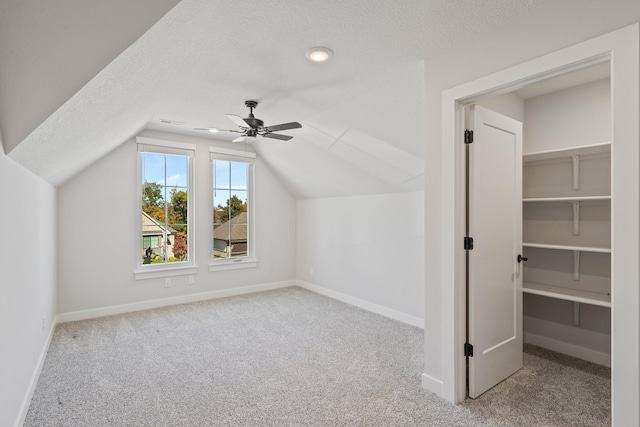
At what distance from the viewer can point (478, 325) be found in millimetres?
2361

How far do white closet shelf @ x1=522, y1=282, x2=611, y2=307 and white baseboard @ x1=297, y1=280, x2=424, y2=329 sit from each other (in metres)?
1.27

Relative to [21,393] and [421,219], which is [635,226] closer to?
[421,219]

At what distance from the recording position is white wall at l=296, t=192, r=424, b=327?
157 inches

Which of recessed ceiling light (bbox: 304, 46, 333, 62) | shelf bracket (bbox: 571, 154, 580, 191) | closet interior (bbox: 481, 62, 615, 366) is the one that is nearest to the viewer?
recessed ceiling light (bbox: 304, 46, 333, 62)

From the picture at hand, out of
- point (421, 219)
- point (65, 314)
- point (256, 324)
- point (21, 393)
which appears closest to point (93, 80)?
point (21, 393)

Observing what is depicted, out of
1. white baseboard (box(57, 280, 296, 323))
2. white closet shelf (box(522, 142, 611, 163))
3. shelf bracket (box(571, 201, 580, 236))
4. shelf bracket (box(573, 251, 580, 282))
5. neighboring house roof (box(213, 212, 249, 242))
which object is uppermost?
white closet shelf (box(522, 142, 611, 163))

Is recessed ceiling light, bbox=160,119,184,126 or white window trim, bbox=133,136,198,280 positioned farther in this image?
white window trim, bbox=133,136,198,280

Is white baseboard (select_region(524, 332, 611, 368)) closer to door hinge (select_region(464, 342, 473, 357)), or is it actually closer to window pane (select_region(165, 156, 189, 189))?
door hinge (select_region(464, 342, 473, 357))

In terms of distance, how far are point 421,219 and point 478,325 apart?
168 centimetres

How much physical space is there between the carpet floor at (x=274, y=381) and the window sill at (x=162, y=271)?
2.37ft

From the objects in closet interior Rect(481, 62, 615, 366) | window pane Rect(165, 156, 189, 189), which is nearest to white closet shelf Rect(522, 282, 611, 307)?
closet interior Rect(481, 62, 615, 366)

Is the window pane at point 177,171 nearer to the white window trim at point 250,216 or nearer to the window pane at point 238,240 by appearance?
the white window trim at point 250,216

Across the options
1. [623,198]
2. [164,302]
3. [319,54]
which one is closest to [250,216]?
[164,302]

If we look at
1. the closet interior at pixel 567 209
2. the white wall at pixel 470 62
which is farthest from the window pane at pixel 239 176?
the closet interior at pixel 567 209
